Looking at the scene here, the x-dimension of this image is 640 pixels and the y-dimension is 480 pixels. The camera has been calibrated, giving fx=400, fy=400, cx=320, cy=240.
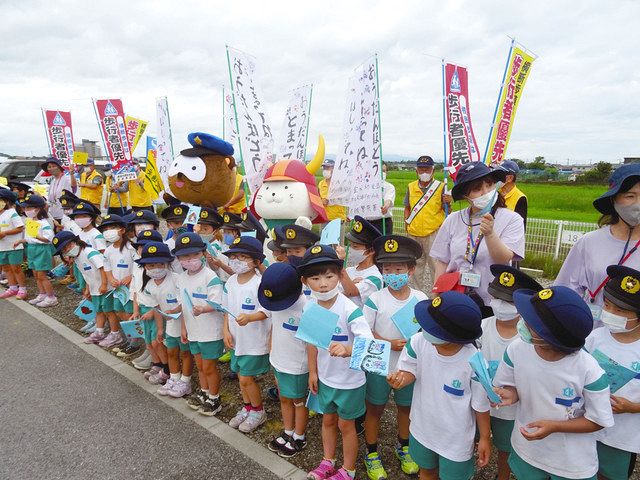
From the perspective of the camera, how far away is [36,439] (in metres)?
3.38

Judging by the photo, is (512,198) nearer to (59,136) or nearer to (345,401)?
(345,401)

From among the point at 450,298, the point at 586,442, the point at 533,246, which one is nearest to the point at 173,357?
the point at 450,298

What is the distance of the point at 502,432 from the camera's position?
249cm

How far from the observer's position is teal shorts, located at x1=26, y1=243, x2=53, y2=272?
263 inches

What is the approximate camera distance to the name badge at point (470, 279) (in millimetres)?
2824

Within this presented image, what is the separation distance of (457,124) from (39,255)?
22.2 ft

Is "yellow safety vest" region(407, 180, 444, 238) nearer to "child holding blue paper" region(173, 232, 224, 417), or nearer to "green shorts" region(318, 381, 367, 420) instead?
"child holding blue paper" region(173, 232, 224, 417)

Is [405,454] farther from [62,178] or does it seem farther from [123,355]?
[62,178]

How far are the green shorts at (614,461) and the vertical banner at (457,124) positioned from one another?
2481 millimetres

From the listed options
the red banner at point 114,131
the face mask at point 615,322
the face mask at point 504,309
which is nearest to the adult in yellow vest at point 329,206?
the red banner at point 114,131

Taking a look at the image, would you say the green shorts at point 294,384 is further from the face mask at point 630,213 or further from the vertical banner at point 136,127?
the vertical banner at point 136,127

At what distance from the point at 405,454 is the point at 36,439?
305 centimetres

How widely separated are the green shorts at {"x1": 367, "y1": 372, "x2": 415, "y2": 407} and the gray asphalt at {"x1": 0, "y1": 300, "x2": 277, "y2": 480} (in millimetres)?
942

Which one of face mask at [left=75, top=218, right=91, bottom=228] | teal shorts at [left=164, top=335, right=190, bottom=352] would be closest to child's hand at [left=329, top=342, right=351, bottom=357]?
teal shorts at [left=164, top=335, right=190, bottom=352]
